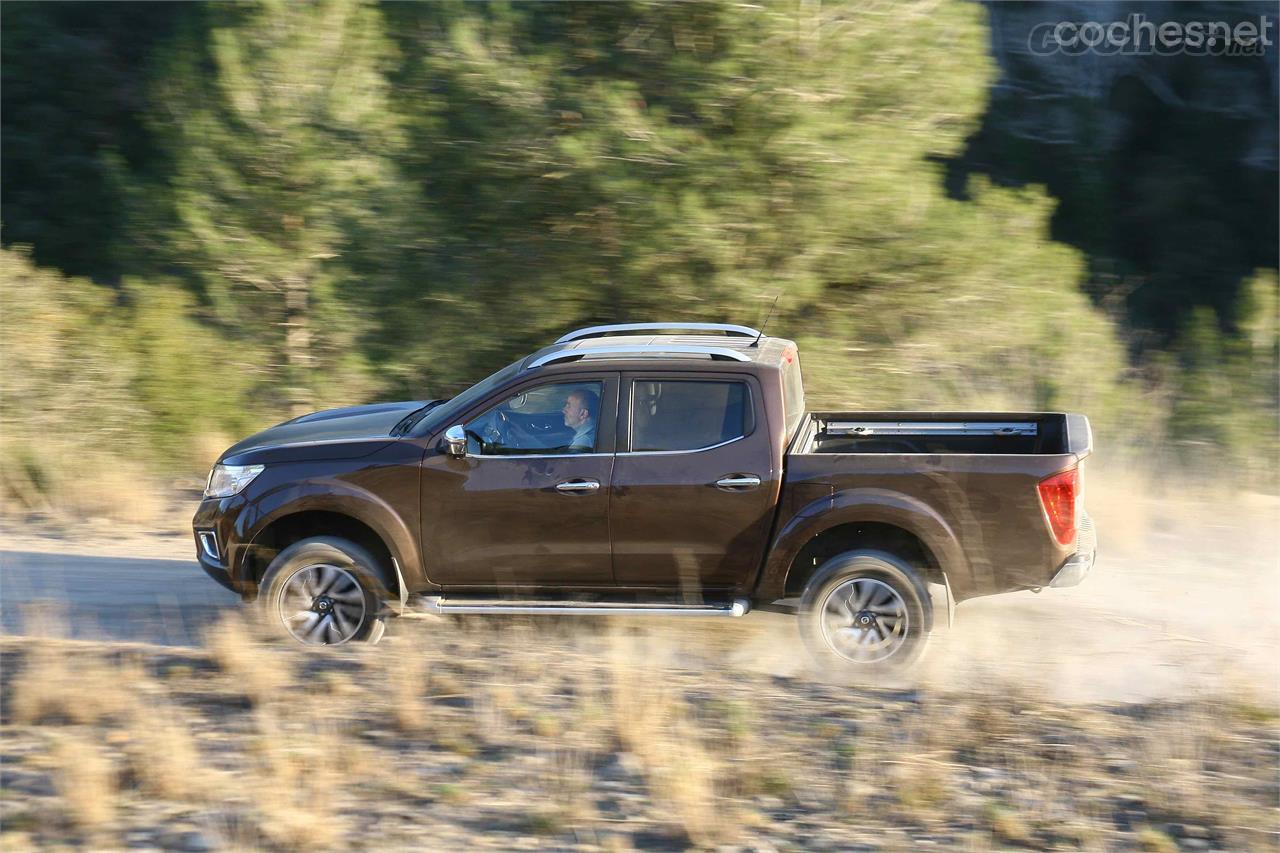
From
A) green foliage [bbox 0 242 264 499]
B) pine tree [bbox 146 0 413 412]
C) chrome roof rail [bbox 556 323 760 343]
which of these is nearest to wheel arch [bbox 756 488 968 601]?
chrome roof rail [bbox 556 323 760 343]

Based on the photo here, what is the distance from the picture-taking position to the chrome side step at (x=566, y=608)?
6305 millimetres

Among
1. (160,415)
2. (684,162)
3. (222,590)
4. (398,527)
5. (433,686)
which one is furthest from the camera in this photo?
(160,415)

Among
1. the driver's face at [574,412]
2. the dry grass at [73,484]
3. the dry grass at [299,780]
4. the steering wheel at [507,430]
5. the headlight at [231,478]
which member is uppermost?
the driver's face at [574,412]

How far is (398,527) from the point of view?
21.3ft

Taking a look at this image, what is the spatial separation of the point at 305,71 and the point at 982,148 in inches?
430

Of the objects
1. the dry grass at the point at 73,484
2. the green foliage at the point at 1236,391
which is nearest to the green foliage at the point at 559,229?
the green foliage at the point at 1236,391

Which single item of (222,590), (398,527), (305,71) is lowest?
(222,590)

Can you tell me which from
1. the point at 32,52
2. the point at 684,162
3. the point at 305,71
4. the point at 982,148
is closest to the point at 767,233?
the point at 684,162

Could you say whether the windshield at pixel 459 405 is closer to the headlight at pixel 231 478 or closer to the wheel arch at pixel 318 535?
the wheel arch at pixel 318 535

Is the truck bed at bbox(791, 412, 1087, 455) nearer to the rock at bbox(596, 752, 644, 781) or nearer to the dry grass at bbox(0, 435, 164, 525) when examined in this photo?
the rock at bbox(596, 752, 644, 781)

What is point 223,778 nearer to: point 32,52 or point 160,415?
point 160,415

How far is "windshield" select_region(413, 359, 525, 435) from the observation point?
6.55 m

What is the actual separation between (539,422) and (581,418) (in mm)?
226

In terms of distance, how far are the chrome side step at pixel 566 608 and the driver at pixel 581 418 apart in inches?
31.2
